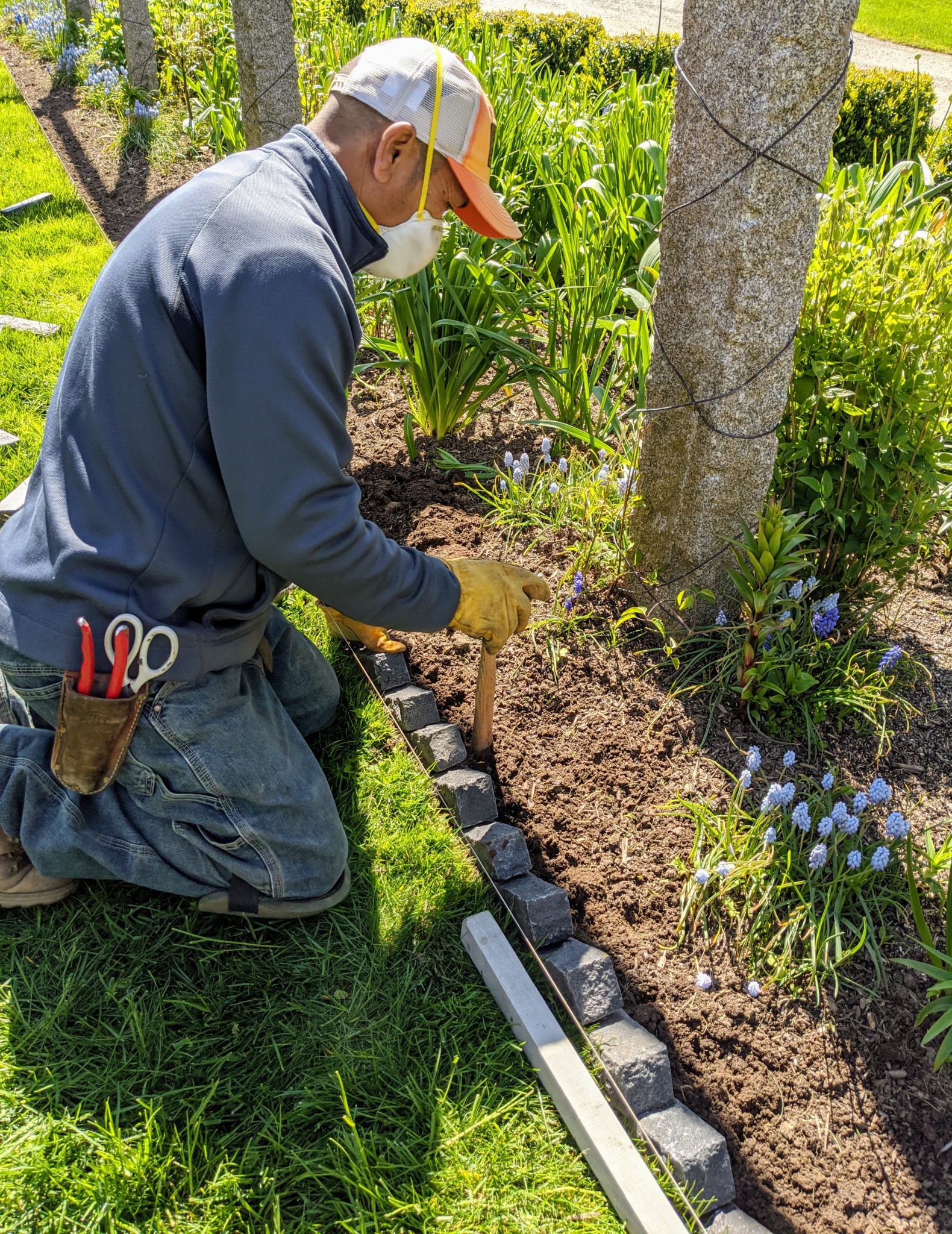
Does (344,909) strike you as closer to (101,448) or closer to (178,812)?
(178,812)

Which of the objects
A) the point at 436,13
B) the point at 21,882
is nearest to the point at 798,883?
the point at 21,882

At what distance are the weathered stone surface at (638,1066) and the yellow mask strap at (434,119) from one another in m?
1.74

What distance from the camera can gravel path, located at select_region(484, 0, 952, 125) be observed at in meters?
11.5

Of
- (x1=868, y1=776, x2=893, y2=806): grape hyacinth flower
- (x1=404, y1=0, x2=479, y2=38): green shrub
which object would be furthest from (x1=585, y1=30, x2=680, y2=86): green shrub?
(x1=868, y1=776, x2=893, y2=806): grape hyacinth flower

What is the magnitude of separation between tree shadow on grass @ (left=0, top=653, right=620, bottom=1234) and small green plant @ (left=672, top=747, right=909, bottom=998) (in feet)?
1.80

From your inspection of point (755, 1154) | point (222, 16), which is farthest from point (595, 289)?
point (222, 16)

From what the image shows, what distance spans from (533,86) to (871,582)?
3627 millimetres

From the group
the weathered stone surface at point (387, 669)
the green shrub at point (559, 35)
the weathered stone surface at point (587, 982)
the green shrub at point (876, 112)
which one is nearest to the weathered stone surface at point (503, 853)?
the weathered stone surface at point (587, 982)

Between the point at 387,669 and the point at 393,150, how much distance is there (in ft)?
4.37

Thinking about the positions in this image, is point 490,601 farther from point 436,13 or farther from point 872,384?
point 436,13

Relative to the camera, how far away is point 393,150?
176 cm

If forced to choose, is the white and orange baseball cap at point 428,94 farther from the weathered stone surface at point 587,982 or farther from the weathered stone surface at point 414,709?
the weathered stone surface at point 587,982

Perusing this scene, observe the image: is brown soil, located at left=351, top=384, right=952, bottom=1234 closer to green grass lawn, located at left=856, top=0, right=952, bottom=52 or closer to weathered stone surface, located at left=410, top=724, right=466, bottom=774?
weathered stone surface, located at left=410, top=724, right=466, bottom=774

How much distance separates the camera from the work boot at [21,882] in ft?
6.56
